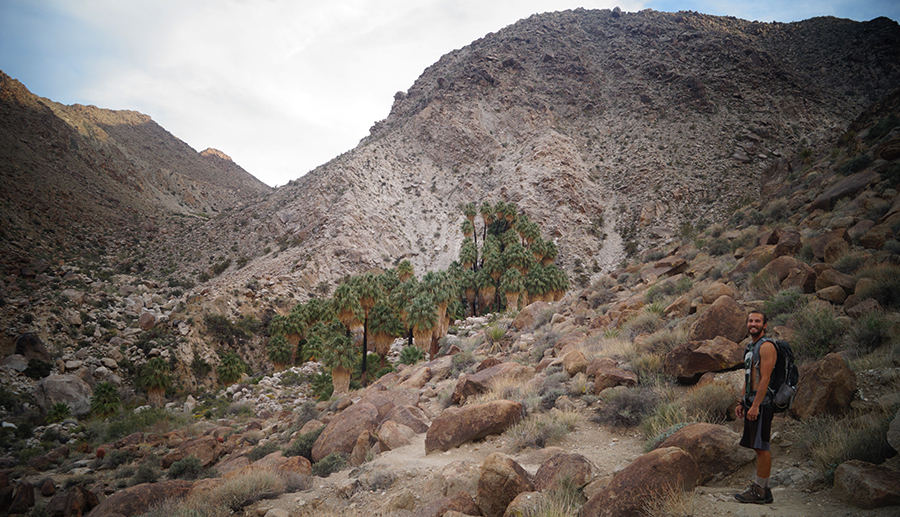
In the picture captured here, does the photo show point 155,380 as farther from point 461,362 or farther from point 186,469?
point 461,362

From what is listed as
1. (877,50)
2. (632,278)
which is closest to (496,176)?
(632,278)

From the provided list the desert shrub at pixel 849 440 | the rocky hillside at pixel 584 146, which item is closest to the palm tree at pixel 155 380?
the rocky hillside at pixel 584 146

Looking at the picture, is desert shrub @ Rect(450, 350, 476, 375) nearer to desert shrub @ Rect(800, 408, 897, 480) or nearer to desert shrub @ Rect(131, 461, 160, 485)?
desert shrub @ Rect(131, 461, 160, 485)

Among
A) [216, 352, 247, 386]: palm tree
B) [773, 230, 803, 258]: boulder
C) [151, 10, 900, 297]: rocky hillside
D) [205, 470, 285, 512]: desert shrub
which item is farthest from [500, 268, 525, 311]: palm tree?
[205, 470, 285, 512]: desert shrub

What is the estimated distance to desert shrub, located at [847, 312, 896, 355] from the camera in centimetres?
607

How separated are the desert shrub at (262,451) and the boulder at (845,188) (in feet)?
78.1

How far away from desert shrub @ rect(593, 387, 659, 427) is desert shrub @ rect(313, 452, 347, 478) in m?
6.68

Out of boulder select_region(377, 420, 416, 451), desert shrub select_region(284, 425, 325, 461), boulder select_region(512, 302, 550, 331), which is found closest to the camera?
boulder select_region(377, 420, 416, 451)

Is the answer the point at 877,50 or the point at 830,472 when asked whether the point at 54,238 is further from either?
the point at 877,50

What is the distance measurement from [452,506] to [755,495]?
3.69 meters

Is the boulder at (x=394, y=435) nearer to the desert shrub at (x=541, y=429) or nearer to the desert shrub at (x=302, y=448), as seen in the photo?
the desert shrub at (x=541, y=429)

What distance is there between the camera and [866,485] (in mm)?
3326

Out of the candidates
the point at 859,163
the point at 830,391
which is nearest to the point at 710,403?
the point at 830,391

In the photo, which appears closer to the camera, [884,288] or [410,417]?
[884,288]
